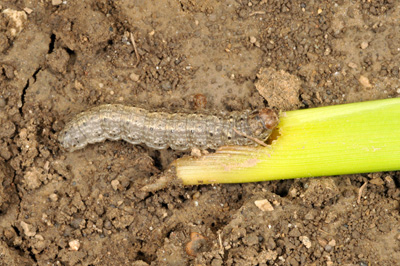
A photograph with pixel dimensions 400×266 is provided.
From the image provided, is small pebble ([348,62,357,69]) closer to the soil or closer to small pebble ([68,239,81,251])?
the soil

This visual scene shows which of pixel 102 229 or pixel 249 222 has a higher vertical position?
pixel 249 222

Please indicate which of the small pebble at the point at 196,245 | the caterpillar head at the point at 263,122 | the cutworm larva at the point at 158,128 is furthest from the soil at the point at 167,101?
the caterpillar head at the point at 263,122

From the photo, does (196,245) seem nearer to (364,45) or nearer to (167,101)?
(167,101)

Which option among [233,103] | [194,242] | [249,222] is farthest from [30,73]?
[249,222]

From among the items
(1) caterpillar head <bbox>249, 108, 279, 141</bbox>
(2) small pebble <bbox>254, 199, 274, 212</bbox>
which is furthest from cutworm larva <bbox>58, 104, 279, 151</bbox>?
(2) small pebble <bbox>254, 199, 274, 212</bbox>

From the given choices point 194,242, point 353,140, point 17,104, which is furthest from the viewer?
point 17,104

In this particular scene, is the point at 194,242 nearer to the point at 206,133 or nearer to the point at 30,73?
the point at 206,133
